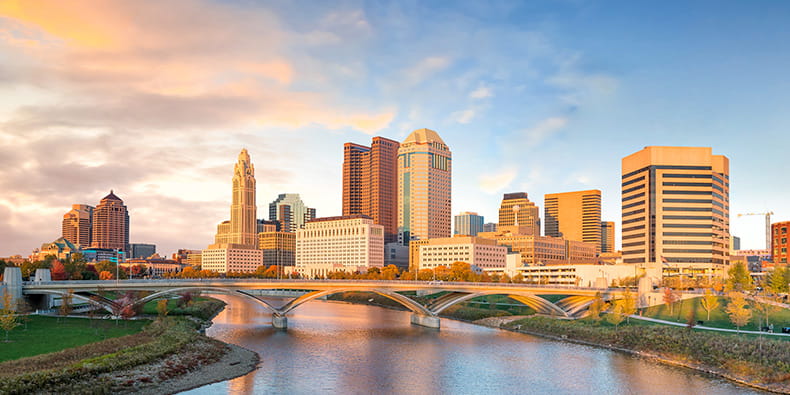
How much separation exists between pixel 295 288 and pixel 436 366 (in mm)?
44172

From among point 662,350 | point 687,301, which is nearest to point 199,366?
point 662,350

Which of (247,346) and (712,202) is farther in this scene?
(712,202)

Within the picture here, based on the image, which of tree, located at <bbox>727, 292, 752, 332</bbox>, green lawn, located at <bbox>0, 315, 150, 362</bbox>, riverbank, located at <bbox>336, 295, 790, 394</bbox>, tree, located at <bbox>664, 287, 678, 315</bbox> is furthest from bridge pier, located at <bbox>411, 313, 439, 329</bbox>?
tree, located at <bbox>727, 292, 752, 332</bbox>

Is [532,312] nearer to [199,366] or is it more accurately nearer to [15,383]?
[199,366]

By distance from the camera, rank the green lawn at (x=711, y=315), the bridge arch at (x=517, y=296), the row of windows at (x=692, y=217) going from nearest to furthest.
Answer: the green lawn at (x=711, y=315)
the bridge arch at (x=517, y=296)
the row of windows at (x=692, y=217)

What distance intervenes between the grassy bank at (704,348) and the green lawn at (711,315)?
8191 mm

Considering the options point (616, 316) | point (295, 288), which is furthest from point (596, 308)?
point (295, 288)

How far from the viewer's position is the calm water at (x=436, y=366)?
5556 centimetres

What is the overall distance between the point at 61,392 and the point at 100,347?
57.8 ft

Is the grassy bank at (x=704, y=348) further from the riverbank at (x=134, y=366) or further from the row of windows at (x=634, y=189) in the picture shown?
the row of windows at (x=634, y=189)

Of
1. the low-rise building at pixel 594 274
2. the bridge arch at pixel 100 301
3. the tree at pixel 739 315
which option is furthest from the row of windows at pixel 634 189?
the bridge arch at pixel 100 301

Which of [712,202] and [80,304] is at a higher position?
[712,202]

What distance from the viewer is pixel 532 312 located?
390 ft

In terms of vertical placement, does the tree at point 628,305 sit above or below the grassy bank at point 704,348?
above
